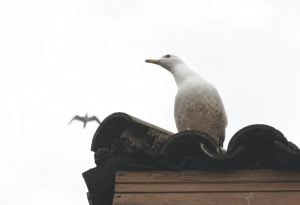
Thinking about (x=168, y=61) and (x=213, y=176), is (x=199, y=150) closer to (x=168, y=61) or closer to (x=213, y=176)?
(x=213, y=176)

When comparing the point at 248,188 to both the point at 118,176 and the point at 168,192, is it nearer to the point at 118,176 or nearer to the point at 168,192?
the point at 168,192

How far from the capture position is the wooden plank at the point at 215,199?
516 centimetres

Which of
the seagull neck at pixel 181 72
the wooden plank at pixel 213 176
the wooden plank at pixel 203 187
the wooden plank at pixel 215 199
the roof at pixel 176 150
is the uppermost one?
the seagull neck at pixel 181 72

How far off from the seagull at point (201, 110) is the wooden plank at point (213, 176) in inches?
34.6

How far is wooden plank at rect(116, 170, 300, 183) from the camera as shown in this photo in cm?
533

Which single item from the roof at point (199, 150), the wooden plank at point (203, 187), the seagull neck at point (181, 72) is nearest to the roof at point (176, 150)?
the roof at point (199, 150)

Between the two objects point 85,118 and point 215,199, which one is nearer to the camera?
point 215,199

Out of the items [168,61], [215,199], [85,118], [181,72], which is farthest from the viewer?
[85,118]

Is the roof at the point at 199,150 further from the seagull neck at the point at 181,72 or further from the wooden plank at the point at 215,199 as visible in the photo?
the seagull neck at the point at 181,72

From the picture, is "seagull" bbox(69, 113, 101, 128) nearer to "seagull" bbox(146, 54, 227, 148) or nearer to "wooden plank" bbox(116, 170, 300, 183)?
"seagull" bbox(146, 54, 227, 148)

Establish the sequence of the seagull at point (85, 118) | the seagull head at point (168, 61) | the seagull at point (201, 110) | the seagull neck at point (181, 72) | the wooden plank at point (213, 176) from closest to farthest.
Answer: the wooden plank at point (213, 176)
the seagull at point (201, 110)
the seagull neck at point (181, 72)
the seagull head at point (168, 61)
the seagull at point (85, 118)

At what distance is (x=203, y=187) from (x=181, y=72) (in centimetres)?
217

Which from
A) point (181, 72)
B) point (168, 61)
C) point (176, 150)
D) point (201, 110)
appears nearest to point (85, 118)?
point (168, 61)

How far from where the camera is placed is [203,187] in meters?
5.28
